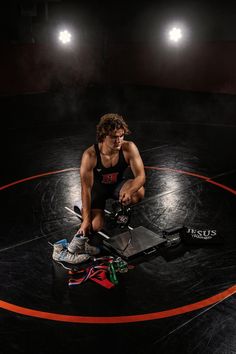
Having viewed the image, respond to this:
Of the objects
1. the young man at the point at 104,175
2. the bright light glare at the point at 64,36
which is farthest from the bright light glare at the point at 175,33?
the young man at the point at 104,175

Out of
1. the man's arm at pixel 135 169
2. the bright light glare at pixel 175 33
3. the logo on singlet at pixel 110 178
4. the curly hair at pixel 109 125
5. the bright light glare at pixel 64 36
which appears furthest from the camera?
the bright light glare at pixel 64 36

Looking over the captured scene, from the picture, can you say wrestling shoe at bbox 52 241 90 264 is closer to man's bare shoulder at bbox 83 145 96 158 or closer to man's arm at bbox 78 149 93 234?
man's arm at bbox 78 149 93 234

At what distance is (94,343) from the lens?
129 inches

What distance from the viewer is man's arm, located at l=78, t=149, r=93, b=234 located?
4.58 m

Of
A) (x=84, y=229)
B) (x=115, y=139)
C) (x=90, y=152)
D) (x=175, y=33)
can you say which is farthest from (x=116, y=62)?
(x=84, y=229)

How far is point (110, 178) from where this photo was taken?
5.09 metres

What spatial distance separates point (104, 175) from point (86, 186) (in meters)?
0.41

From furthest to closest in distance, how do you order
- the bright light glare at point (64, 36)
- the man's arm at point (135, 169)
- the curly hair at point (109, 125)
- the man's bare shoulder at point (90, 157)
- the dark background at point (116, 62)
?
the bright light glare at point (64, 36) < the dark background at point (116, 62) < the man's arm at point (135, 169) < the man's bare shoulder at point (90, 157) < the curly hair at point (109, 125)

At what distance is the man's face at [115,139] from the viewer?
4535 millimetres

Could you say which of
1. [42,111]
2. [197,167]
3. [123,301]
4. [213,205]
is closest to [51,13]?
[42,111]

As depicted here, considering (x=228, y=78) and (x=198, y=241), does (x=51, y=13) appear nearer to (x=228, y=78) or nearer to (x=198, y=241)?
(x=228, y=78)

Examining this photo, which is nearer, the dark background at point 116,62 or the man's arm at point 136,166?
the man's arm at point 136,166

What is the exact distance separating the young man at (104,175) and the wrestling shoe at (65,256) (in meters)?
0.03

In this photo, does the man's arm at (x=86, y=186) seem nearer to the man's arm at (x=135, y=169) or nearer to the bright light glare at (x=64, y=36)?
the man's arm at (x=135, y=169)
